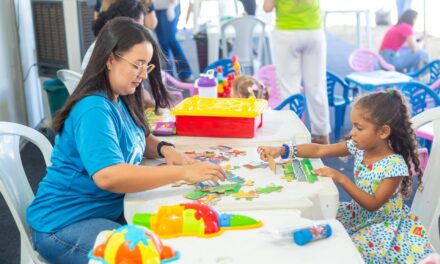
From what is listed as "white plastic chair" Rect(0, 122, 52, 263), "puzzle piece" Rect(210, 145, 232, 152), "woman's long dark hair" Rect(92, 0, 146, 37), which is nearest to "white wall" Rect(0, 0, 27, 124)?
"woman's long dark hair" Rect(92, 0, 146, 37)

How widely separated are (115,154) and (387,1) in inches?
350

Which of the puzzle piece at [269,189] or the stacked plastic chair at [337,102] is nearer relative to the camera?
the puzzle piece at [269,189]

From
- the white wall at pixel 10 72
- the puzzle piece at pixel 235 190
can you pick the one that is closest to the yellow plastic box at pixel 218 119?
the puzzle piece at pixel 235 190

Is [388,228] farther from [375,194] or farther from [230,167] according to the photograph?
[230,167]

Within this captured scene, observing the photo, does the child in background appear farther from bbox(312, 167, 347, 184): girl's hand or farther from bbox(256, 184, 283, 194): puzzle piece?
bbox(256, 184, 283, 194): puzzle piece

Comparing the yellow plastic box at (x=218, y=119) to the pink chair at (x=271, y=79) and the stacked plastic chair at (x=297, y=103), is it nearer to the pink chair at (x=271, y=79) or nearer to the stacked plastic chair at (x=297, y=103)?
the stacked plastic chair at (x=297, y=103)

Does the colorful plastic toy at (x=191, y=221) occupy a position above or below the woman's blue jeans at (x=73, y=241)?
above

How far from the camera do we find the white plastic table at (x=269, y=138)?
200 centimetres

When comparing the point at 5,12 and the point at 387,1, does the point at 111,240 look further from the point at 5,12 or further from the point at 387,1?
the point at 387,1

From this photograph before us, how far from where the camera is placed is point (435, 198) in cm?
195

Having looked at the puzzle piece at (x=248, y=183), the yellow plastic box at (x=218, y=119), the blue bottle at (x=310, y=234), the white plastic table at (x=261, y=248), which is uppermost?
the yellow plastic box at (x=218, y=119)

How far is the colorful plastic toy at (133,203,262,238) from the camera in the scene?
4.25 ft

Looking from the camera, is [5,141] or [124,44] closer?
[124,44]

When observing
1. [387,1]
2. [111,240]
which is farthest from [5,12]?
[387,1]
